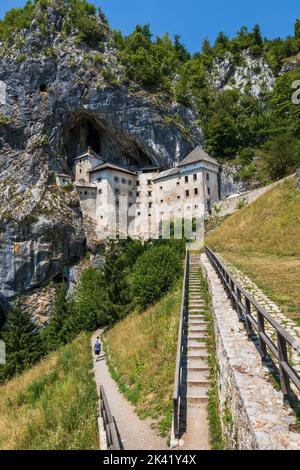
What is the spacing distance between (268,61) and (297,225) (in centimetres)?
6223

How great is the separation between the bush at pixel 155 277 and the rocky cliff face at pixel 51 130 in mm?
33407

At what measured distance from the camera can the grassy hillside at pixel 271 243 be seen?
1232cm

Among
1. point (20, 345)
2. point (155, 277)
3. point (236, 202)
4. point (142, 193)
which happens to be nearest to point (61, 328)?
point (20, 345)

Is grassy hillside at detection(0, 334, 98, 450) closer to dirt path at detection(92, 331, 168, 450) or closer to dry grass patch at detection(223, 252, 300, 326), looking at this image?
dirt path at detection(92, 331, 168, 450)

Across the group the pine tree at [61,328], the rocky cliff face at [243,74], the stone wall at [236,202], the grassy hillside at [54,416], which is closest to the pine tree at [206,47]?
the rocky cliff face at [243,74]

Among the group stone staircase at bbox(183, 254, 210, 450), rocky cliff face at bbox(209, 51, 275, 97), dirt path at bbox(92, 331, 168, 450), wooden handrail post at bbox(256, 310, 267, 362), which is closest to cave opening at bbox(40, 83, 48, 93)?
rocky cliff face at bbox(209, 51, 275, 97)

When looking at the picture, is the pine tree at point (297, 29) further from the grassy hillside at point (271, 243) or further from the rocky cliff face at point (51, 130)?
the grassy hillside at point (271, 243)

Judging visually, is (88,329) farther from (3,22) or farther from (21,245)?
(3,22)

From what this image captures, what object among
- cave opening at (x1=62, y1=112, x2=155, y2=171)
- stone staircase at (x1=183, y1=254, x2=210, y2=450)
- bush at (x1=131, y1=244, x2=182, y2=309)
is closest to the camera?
stone staircase at (x1=183, y1=254, x2=210, y2=450)

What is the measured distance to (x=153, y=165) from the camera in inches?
2371

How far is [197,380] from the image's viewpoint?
27.3ft

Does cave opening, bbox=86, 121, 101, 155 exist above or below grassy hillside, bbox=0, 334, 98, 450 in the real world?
above

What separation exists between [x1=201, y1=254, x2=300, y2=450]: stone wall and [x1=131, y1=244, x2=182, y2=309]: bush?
12112 mm

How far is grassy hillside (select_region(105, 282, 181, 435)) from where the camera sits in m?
8.25
